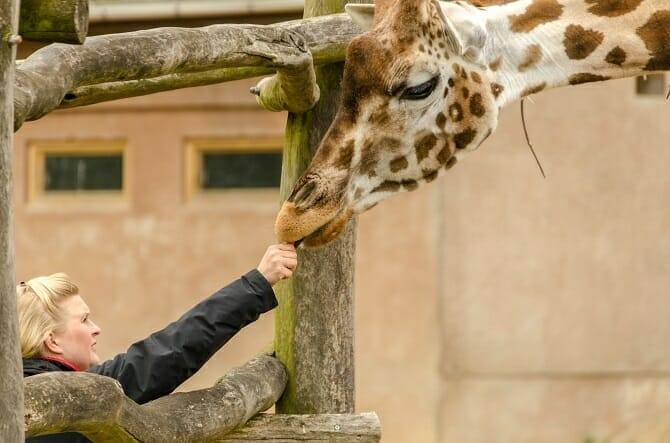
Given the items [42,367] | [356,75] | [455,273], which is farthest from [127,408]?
[455,273]

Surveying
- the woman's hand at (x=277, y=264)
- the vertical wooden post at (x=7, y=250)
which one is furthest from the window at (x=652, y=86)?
the vertical wooden post at (x=7, y=250)

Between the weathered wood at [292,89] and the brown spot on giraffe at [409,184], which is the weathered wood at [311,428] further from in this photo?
the weathered wood at [292,89]

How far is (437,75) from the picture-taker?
326 centimetres

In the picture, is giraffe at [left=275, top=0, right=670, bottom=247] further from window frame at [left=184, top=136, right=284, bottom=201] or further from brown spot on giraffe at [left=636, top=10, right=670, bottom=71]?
window frame at [left=184, top=136, right=284, bottom=201]

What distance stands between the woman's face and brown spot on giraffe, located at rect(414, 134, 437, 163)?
85cm

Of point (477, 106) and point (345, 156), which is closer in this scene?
point (345, 156)

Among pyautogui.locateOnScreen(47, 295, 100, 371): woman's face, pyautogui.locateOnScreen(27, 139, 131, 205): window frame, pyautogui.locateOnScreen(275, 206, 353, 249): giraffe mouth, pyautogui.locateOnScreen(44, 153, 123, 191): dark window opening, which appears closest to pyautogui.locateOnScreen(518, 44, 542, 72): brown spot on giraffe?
pyautogui.locateOnScreen(275, 206, 353, 249): giraffe mouth

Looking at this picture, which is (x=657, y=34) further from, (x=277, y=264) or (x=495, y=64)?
(x=277, y=264)

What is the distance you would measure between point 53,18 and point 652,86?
→ 593 centimetres

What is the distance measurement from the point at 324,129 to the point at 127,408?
1.11 metres

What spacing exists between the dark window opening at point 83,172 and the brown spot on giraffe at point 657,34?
489 centimetres

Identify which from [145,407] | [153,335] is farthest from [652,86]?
[145,407]

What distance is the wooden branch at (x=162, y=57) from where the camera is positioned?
2.41 meters

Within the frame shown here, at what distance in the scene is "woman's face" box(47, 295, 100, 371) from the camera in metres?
3.11
